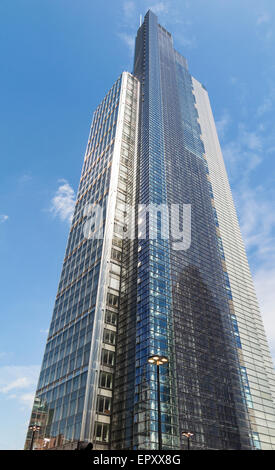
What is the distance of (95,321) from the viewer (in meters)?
56.5

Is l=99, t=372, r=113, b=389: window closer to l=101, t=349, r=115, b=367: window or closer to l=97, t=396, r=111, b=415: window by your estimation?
l=101, t=349, r=115, b=367: window

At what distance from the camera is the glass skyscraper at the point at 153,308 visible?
47.7m

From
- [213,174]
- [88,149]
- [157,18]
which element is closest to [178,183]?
[213,174]

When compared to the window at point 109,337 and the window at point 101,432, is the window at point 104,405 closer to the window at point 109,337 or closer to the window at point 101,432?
the window at point 101,432

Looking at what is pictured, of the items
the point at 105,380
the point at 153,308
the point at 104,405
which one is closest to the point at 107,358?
the point at 105,380

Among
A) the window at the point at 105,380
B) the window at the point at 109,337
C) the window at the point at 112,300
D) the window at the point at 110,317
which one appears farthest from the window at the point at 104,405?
the window at the point at 112,300

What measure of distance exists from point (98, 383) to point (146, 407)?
1015 cm

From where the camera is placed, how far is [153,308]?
52.3 m

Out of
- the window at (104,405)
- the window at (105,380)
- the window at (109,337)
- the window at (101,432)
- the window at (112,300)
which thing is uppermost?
the window at (112,300)

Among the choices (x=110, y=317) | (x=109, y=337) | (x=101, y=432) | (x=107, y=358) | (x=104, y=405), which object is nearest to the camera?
(x=101, y=432)

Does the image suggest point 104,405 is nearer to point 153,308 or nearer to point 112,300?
point 153,308
